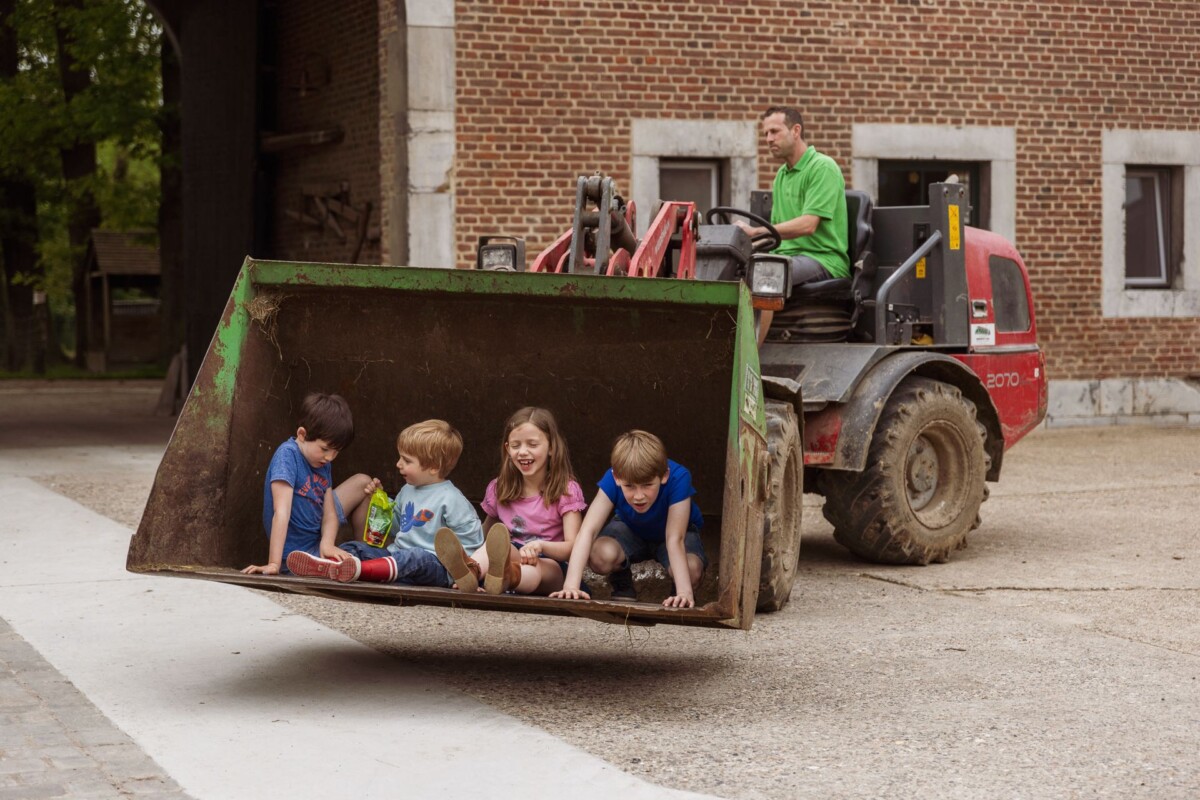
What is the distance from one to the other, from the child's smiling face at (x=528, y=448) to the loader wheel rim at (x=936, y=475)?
316 cm

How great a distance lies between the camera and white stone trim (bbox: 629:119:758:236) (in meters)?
15.0

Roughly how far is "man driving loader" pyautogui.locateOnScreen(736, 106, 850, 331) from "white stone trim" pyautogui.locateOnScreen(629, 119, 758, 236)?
5.52 m

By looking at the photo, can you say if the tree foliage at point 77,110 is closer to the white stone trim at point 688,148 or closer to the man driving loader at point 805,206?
the white stone trim at point 688,148

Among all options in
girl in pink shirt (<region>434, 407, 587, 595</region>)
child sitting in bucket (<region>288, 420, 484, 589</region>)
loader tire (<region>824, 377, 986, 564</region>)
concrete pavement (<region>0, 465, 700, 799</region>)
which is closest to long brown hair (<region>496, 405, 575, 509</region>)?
girl in pink shirt (<region>434, 407, 587, 595</region>)

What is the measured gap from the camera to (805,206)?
908cm

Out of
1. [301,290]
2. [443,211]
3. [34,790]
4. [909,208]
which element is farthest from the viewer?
[443,211]

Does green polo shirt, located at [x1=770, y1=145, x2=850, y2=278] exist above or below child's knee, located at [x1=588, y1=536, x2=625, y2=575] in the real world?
above

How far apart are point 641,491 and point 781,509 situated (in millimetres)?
1530

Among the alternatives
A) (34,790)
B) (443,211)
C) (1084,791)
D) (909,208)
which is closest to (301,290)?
(34,790)

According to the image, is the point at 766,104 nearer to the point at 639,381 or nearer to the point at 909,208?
the point at 909,208

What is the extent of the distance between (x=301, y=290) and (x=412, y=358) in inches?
26.3

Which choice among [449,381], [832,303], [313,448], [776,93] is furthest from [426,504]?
[776,93]

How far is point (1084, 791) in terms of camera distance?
15.6ft

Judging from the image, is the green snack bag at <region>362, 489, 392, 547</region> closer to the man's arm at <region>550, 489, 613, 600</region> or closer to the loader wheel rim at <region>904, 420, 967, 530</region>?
the man's arm at <region>550, 489, 613, 600</region>
